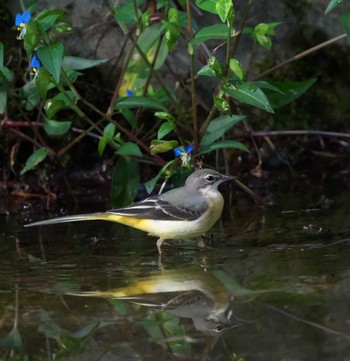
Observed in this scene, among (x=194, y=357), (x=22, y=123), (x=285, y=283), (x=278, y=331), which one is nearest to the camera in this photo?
(x=194, y=357)

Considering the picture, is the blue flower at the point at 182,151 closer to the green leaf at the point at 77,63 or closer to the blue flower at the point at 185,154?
the blue flower at the point at 185,154

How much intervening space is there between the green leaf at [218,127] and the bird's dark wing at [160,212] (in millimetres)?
541

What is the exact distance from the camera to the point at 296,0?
8625mm

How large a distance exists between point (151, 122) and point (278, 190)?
1.32 meters

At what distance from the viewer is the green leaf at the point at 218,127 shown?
6.60 m

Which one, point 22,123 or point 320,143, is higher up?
point 22,123

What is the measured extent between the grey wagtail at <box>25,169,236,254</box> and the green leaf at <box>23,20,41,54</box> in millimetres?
1283

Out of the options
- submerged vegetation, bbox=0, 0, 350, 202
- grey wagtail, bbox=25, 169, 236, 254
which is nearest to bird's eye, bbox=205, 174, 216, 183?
grey wagtail, bbox=25, 169, 236, 254

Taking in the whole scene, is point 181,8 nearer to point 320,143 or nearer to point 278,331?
point 320,143

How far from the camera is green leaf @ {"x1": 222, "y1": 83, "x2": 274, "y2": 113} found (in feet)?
19.4

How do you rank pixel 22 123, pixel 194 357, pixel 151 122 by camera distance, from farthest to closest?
pixel 151 122
pixel 22 123
pixel 194 357

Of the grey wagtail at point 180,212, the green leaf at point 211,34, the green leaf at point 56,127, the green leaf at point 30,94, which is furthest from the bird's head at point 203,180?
the green leaf at point 30,94

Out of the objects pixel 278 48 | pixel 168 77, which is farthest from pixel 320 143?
pixel 168 77

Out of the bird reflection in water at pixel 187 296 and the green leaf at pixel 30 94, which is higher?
the green leaf at pixel 30 94
